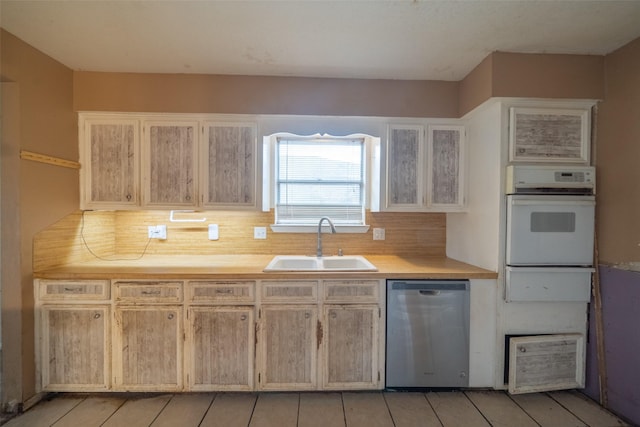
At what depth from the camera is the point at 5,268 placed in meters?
1.88

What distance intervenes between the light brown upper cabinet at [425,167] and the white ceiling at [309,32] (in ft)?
1.54

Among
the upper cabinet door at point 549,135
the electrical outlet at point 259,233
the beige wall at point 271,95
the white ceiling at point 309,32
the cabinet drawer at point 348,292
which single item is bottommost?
the cabinet drawer at point 348,292

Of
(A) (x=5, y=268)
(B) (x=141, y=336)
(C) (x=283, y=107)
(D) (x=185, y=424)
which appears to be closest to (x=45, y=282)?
(A) (x=5, y=268)

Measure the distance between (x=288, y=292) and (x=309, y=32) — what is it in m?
1.66

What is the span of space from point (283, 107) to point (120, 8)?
1101mm

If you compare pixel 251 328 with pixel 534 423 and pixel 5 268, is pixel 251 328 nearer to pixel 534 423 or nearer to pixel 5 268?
pixel 5 268

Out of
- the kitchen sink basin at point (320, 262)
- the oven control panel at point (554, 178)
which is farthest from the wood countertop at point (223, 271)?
the oven control panel at point (554, 178)

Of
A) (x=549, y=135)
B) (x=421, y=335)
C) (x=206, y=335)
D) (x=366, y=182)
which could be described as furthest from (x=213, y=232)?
(x=549, y=135)

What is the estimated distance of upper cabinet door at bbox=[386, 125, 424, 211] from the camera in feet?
7.84

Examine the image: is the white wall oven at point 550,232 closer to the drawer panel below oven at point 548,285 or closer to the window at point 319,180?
the drawer panel below oven at point 548,285

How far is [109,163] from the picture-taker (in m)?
2.31

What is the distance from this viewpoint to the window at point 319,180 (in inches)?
106

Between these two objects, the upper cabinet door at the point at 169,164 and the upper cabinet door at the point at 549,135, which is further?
the upper cabinet door at the point at 169,164

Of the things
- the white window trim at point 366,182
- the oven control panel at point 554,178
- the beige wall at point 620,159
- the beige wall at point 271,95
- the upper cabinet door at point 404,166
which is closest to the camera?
the beige wall at point 620,159
